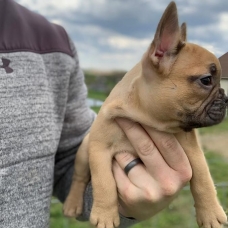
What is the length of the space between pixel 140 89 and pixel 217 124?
0.17 metres

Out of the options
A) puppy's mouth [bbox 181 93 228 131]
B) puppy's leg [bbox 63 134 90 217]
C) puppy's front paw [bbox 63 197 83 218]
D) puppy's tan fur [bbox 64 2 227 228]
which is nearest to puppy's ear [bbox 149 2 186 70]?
puppy's tan fur [bbox 64 2 227 228]

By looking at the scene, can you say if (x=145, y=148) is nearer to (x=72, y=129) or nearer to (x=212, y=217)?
(x=212, y=217)

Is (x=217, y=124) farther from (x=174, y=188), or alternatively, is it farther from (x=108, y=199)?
(x=108, y=199)

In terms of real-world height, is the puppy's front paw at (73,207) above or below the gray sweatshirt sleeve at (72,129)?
below

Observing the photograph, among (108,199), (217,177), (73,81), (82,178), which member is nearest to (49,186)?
(82,178)

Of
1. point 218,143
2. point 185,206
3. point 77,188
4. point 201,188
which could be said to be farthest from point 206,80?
point 185,206

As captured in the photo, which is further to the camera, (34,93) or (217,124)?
(34,93)

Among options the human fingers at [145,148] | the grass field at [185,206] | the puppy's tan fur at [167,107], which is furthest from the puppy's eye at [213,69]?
the human fingers at [145,148]

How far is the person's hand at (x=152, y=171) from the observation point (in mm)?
854

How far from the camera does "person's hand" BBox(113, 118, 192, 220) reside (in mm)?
854

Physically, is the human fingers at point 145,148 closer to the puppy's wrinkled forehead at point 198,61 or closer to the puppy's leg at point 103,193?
the puppy's leg at point 103,193

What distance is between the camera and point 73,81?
1195 millimetres

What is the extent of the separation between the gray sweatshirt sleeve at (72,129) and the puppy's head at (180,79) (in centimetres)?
41

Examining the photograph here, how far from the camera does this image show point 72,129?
3.95 ft
